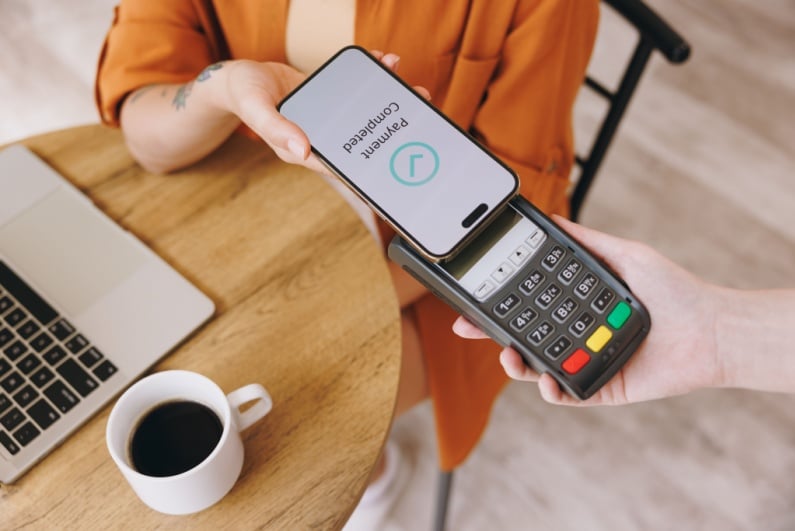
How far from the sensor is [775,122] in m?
1.59

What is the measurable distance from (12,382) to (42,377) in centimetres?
2

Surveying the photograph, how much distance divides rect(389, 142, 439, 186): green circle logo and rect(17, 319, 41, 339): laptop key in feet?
1.12

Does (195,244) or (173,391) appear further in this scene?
(195,244)

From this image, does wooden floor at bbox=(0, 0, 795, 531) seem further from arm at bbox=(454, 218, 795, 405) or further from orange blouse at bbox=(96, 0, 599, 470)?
arm at bbox=(454, 218, 795, 405)

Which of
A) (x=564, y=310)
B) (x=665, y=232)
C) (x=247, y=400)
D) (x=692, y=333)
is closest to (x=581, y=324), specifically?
(x=564, y=310)

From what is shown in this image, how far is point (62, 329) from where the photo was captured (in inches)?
24.4

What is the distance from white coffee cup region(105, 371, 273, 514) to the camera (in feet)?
1.62

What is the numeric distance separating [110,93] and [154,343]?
1.00ft

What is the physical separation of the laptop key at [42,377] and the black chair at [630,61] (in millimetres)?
559

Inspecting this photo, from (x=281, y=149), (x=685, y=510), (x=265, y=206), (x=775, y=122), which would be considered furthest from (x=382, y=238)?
(x=775, y=122)

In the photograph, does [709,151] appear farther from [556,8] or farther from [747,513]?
[556,8]

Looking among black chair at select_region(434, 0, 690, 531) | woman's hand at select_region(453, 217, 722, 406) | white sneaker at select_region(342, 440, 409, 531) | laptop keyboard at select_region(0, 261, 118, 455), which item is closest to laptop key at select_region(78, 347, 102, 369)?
laptop keyboard at select_region(0, 261, 118, 455)

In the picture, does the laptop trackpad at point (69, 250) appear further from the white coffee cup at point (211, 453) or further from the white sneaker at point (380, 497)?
the white sneaker at point (380, 497)

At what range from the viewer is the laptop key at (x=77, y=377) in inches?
23.2
